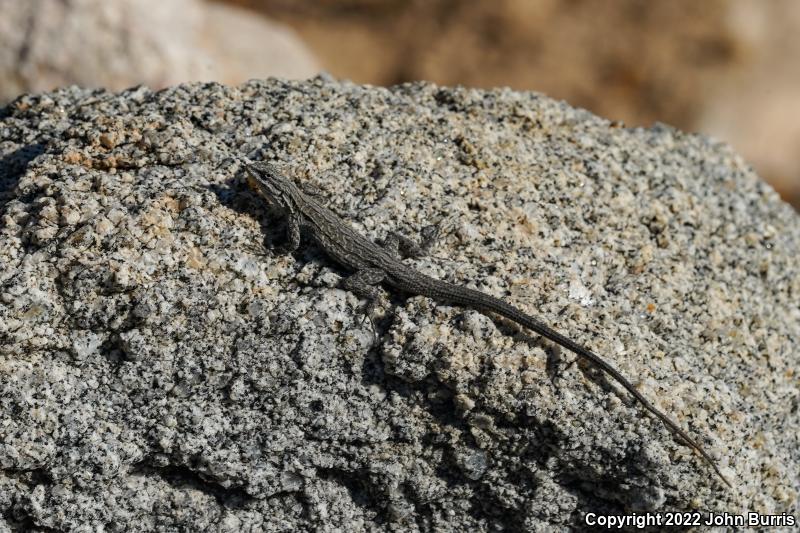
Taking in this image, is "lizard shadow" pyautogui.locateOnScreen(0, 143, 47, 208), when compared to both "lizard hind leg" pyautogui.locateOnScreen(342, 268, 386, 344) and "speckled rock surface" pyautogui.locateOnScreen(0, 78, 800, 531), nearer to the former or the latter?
"speckled rock surface" pyautogui.locateOnScreen(0, 78, 800, 531)

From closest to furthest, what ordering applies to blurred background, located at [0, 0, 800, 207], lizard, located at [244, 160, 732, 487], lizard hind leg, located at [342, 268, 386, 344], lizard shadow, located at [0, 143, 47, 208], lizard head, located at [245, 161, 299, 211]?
lizard, located at [244, 160, 732, 487], lizard hind leg, located at [342, 268, 386, 344], lizard head, located at [245, 161, 299, 211], lizard shadow, located at [0, 143, 47, 208], blurred background, located at [0, 0, 800, 207]

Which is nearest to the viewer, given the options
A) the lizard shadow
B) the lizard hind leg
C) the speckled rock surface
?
the speckled rock surface

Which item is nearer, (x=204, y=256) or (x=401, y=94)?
(x=204, y=256)

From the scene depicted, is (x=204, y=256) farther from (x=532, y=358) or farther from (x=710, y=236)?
(x=710, y=236)

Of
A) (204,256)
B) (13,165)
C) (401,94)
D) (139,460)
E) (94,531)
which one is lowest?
(94,531)

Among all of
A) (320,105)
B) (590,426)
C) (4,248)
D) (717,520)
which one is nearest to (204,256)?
(4,248)

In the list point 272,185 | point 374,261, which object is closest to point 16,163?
point 272,185


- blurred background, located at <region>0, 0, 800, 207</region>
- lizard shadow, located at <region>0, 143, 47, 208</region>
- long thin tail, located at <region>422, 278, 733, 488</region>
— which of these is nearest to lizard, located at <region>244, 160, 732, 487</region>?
long thin tail, located at <region>422, 278, 733, 488</region>
